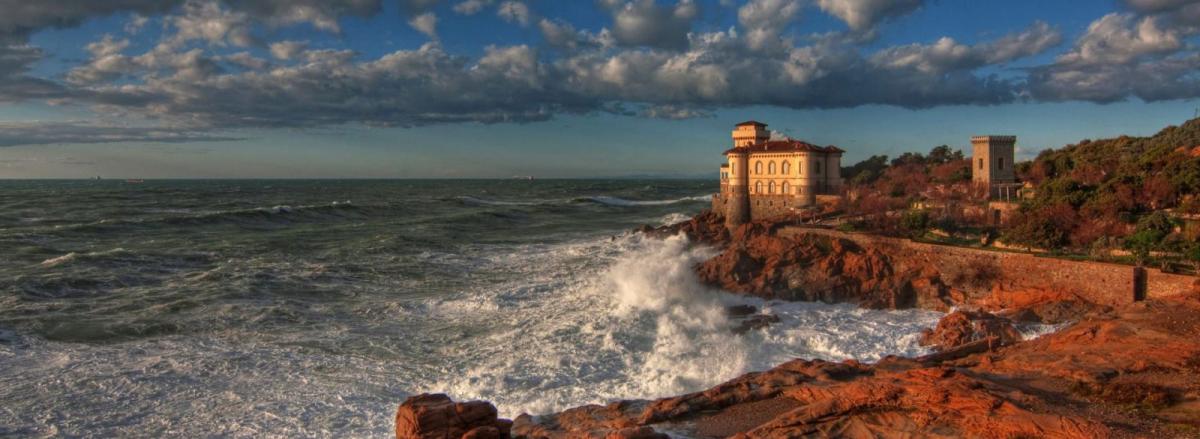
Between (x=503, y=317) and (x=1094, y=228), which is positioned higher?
(x=1094, y=228)

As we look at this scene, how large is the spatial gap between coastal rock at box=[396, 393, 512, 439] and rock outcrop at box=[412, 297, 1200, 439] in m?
0.04

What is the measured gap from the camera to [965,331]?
18109 millimetres

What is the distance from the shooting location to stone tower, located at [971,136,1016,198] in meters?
39.8

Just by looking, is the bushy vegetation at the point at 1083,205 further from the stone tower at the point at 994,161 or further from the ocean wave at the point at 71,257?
the ocean wave at the point at 71,257

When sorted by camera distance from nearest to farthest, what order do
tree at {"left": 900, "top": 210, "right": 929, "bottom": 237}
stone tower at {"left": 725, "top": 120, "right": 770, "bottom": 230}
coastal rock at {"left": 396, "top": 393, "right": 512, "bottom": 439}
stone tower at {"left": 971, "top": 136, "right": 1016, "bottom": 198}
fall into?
coastal rock at {"left": 396, "top": 393, "right": 512, "bottom": 439}, tree at {"left": 900, "top": 210, "right": 929, "bottom": 237}, stone tower at {"left": 971, "top": 136, "right": 1016, "bottom": 198}, stone tower at {"left": 725, "top": 120, "right": 770, "bottom": 230}

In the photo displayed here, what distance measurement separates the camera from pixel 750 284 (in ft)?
82.6

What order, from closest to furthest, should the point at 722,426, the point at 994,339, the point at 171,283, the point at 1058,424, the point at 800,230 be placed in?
the point at 1058,424, the point at 722,426, the point at 994,339, the point at 171,283, the point at 800,230

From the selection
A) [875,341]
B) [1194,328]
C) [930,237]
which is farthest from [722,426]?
[930,237]

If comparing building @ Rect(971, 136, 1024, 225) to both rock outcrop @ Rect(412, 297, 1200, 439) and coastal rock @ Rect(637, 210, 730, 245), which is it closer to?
coastal rock @ Rect(637, 210, 730, 245)

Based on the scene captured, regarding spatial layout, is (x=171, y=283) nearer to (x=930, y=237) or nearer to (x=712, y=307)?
(x=712, y=307)

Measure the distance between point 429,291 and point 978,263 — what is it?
1907cm

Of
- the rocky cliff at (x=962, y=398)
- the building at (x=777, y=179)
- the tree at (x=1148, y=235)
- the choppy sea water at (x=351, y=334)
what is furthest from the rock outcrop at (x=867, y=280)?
the building at (x=777, y=179)

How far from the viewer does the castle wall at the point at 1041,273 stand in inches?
783

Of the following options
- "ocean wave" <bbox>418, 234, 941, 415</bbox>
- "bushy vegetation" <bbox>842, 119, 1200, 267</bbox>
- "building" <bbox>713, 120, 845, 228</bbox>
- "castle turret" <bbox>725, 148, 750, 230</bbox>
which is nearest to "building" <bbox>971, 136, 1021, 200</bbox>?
"bushy vegetation" <bbox>842, 119, 1200, 267</bbox>
